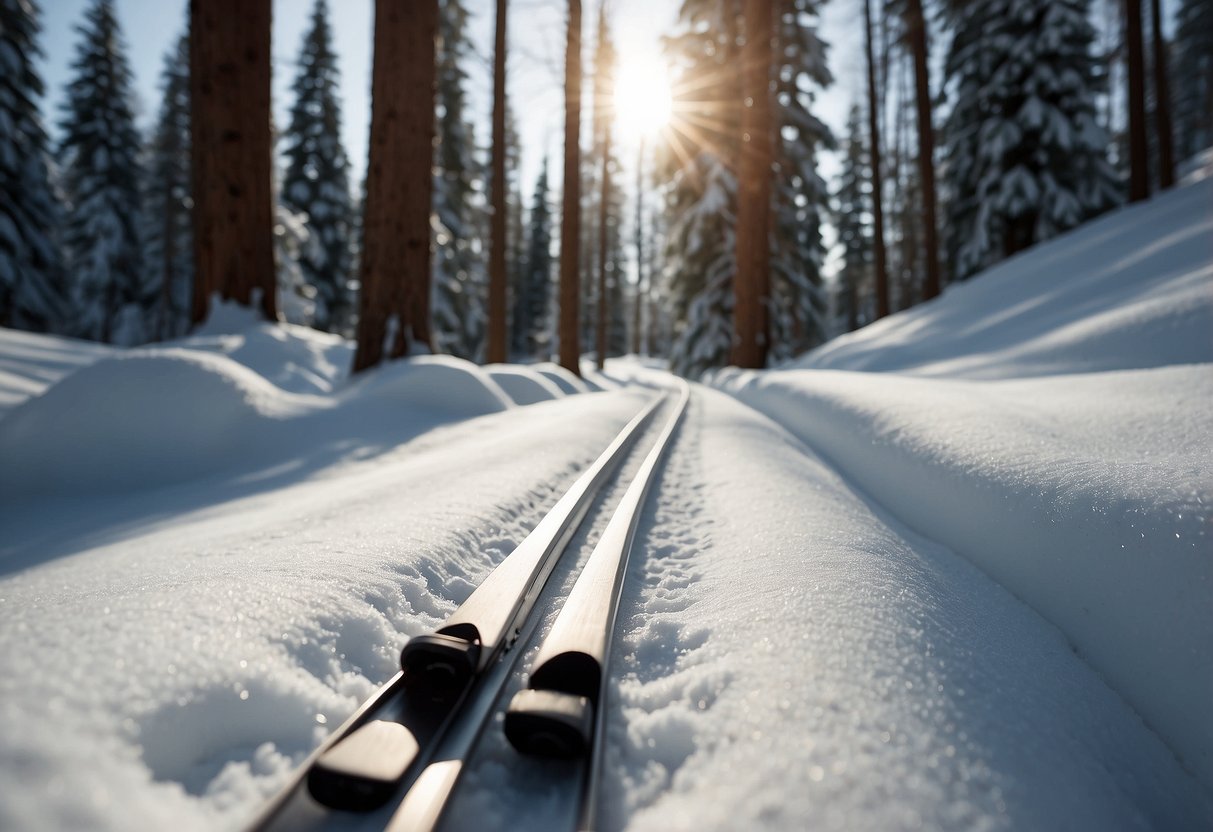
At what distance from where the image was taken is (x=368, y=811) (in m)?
0.66

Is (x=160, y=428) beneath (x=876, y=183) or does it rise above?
beneath

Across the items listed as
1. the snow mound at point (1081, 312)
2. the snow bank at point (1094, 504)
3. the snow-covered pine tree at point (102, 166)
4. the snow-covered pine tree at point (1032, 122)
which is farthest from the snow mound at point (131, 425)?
the snow-covered pine tree at point (102, 166)

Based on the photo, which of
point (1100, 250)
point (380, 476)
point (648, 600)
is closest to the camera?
point (648, 600)

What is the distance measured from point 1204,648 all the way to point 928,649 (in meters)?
0.43

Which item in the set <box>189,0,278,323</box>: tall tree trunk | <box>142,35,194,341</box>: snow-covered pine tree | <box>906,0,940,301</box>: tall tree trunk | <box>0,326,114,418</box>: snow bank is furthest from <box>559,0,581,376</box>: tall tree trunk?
<box>142,35,194,341</box>: snow-covered pine tree

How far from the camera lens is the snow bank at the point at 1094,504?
96 cm

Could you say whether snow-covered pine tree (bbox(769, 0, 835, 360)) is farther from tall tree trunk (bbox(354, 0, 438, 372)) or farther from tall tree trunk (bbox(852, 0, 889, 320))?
tall tree trunk (bbox(354, 0, 438, 372))

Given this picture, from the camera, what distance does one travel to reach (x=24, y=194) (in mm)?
18234

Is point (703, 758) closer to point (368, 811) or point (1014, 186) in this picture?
point (368, 811)

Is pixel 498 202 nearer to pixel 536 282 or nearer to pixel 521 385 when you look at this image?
pixel 521 385

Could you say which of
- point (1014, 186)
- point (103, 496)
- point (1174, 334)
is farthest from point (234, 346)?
point (1014, 186)

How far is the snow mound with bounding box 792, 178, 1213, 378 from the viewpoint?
332 centimetres

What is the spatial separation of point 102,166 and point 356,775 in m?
31.2

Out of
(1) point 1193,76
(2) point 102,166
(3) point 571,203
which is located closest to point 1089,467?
(3) point 571,203
